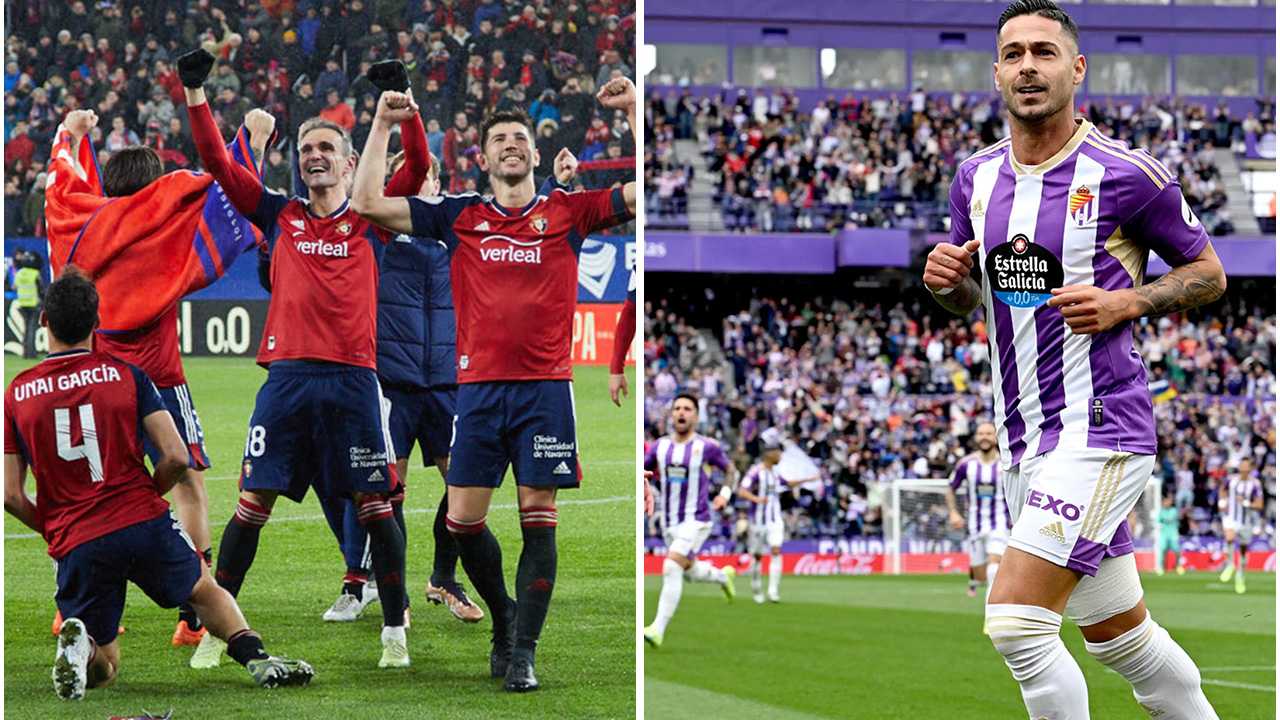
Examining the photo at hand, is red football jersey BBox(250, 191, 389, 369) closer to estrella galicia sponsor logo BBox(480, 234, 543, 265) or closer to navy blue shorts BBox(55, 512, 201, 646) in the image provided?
estrella galicia sponsor logo BBox(480, 234, 543, 265)

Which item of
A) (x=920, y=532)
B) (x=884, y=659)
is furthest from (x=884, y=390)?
(x=884, y=659)

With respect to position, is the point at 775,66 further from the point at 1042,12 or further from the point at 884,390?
the point at 1042,12

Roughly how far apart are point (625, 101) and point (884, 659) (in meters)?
5.74

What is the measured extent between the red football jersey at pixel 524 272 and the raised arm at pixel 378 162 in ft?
0.39

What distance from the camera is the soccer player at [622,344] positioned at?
230 inches

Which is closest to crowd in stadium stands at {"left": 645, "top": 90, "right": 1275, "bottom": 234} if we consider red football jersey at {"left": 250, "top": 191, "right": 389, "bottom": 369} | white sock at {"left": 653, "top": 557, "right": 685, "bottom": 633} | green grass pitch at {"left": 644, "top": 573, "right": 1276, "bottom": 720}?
green grass pitch at {"left": 644, "top": 573, "right": 1276, "bottom": 720}

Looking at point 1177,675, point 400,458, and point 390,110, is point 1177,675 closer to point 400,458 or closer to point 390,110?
point 400,458

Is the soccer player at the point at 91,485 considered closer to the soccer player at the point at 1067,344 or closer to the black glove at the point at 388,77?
the black glove at the point at 388,77

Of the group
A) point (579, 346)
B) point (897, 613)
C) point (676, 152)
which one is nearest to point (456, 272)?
point (579, 346)

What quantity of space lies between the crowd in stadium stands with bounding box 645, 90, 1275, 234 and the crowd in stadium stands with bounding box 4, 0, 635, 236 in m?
24.9

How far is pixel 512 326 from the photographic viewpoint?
5.91 m

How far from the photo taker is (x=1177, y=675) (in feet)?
14.2

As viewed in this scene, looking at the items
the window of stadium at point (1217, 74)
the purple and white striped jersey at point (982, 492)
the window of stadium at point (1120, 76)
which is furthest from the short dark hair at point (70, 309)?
the window of stadium at point (1217, 74)

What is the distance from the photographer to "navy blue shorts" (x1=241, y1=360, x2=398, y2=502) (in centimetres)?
592
